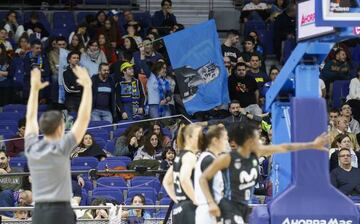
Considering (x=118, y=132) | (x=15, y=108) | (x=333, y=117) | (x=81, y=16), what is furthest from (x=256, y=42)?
(x=15, y=108)

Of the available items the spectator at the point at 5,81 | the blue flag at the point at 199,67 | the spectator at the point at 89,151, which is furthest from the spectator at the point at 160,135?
the spectator at the point at 5,81

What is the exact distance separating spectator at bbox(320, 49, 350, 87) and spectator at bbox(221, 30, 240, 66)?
1.61m

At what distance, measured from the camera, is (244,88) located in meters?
19.6

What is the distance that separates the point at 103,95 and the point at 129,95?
527mm

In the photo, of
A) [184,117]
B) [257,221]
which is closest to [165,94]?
[184,117]

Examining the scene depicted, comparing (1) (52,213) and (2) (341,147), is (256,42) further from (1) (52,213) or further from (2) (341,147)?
(1) (52,213)

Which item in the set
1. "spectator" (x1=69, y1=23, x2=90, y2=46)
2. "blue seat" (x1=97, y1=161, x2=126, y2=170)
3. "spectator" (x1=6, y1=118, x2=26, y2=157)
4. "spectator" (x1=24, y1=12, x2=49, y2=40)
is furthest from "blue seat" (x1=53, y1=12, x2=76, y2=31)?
"blue seat" (x1=97, y1=161, x2=126, y2=170)

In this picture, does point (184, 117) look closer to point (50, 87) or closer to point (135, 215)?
point (50, 87)

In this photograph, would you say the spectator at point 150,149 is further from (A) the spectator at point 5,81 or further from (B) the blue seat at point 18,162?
(A) the spectator at point 5,81

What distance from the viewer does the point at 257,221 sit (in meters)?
12.1

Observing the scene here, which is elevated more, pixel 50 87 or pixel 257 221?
pixel 50 87

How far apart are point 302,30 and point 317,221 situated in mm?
2111

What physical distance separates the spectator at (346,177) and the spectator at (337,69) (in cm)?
454

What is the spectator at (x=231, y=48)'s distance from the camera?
815 inches
